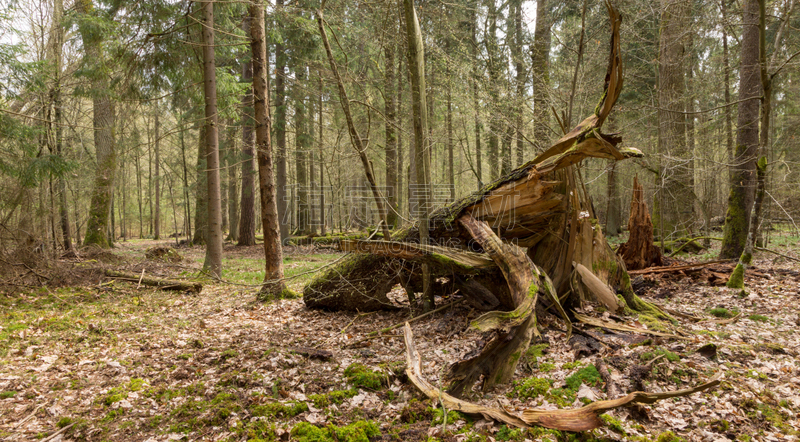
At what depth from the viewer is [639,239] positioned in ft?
22.3

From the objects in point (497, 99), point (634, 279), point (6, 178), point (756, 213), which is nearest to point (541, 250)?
point (634, 279)

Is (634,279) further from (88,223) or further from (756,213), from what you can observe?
(88,223)

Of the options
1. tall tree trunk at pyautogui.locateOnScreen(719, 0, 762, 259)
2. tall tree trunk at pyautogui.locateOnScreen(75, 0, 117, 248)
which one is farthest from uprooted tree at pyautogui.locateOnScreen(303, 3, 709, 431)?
tall tree trunk at pyautogui.locateOnScreen(75, 0, 117, 248)

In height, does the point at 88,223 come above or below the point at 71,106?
below

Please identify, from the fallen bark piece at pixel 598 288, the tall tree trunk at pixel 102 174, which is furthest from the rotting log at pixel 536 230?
the tall tree trunk at pixel 102 174

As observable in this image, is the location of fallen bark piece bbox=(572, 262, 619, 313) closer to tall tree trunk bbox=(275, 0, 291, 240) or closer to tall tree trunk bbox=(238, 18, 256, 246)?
tall tree trunk bbox=(275, 0, 291, 240)

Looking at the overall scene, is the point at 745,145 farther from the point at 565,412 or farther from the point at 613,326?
the point at 565,412

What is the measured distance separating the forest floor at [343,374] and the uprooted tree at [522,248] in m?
0.43

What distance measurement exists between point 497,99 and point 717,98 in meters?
9.70

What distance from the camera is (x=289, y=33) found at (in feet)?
47.2

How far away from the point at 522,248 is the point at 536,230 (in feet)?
1.03

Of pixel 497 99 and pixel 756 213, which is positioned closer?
pixel 756 213

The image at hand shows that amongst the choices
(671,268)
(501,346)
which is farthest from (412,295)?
(671,268)

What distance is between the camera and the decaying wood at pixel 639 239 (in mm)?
6641
